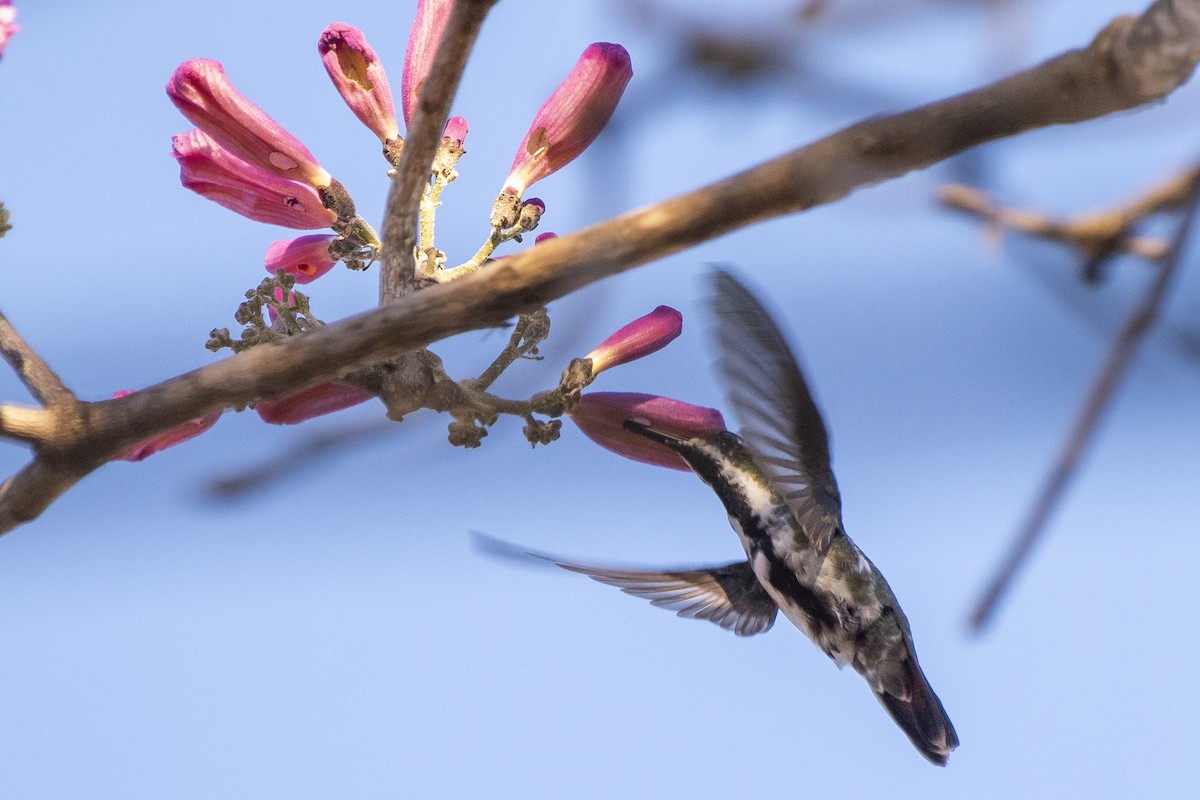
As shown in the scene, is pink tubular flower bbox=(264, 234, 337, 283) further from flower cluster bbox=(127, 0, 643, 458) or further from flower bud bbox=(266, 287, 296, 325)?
flower bud bbox=(266, 287, 296, 325)

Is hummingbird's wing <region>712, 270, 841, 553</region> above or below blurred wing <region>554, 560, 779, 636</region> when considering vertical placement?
above

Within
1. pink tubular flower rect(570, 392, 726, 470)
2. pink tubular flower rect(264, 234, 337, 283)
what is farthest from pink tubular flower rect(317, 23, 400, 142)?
pink tubular flower rect(570, 392, 726, 470)

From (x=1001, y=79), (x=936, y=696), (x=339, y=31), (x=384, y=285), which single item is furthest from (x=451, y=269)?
(x=936, y=696)

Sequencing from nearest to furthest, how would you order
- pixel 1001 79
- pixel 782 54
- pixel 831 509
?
pixel 782 54
pixel 1001 79
pixel 831 509

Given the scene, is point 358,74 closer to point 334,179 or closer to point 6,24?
point 334,179

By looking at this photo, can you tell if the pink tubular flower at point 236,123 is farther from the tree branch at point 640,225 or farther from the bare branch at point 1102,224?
the bare branch at point 1102,224

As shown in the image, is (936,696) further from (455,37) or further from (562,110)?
(455,37)
